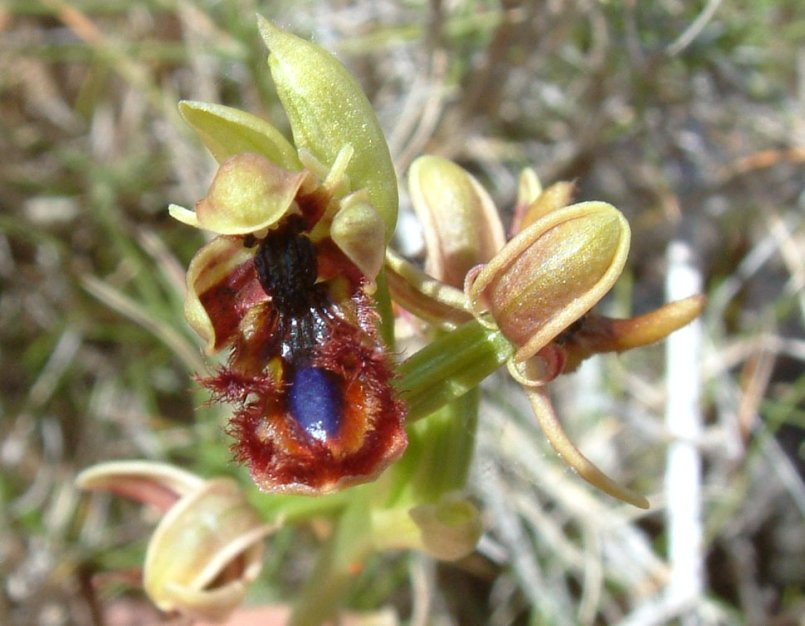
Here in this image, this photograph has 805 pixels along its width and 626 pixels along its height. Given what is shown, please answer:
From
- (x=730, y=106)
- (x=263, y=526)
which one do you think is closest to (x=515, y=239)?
(x=263, y=526)

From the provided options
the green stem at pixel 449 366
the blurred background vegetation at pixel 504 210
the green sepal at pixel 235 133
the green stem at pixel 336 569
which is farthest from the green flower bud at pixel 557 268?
the blurred background vegetation at pixel 504 210

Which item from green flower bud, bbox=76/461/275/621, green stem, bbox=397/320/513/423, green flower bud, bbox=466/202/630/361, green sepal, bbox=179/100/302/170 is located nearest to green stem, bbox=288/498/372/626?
green flower bud, bbox=76/461/275/621

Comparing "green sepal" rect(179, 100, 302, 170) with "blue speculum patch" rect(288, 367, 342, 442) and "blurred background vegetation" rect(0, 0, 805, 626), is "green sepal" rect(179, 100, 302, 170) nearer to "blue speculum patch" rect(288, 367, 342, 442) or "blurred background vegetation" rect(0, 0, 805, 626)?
"blue speculum patch" rect(288, 367, 342, 442)

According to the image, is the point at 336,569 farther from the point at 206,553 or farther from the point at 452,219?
the point at 452,219

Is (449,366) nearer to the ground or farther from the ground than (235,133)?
nearer to the ground

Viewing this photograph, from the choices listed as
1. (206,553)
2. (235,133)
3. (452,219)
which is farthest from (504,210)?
(235,133)

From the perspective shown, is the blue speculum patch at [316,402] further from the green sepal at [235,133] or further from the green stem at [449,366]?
the green sepal at [235,133]

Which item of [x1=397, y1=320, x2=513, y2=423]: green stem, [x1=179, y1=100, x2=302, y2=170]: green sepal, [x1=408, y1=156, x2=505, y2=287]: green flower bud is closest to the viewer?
[x1=179, y1=100, x2=302, y2=170]: green sepal
